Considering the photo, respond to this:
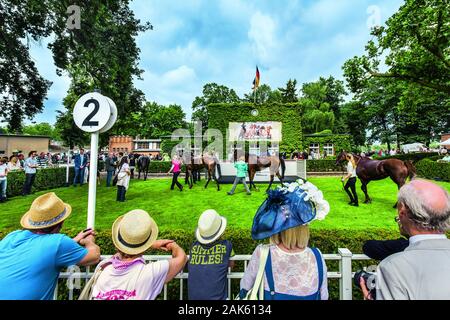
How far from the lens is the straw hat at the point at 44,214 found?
1.78 meters

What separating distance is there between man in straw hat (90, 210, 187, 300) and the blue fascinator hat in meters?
0.71

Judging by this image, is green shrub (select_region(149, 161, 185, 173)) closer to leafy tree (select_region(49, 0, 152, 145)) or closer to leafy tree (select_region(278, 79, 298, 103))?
leafy tree (select_region(49, 0, 152, 145))

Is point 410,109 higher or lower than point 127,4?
lower

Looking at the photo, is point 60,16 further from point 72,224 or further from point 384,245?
point 384,245

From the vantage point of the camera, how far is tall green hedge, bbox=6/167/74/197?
9.20m

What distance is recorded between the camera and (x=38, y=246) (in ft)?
5.39

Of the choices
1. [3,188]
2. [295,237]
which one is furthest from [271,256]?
[3,188]

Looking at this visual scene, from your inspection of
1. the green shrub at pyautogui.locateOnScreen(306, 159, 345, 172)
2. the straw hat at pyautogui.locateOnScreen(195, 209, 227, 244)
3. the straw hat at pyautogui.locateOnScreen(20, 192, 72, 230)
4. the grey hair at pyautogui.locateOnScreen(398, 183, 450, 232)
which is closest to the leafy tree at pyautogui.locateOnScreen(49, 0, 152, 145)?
the straw hat at pyautogui.locateOnScreen(20, 192, 72, 230)

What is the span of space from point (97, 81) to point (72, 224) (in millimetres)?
7238

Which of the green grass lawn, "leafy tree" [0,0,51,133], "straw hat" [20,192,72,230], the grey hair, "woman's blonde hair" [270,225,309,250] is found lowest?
the green grass lawn

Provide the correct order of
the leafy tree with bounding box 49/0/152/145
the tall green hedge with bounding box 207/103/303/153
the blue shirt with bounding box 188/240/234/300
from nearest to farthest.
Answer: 1. the blue shirt with bounding box 188/240/234/300
2. the leafy tree with bounding box 49/0/152/145
3. the tall green hedge with bounding box 207/103/303/153

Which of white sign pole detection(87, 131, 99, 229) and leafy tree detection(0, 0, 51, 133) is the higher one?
leafy tree detection(0, 0, 51, 133)

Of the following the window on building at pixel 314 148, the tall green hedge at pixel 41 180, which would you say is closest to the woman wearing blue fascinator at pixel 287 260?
the tall green hedge at pixel 41 180
